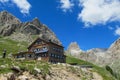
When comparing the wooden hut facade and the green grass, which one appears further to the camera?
the wooden hut facade

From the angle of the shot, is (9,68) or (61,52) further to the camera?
(61,52)

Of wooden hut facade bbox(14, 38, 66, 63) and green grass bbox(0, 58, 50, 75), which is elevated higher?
wooden hut facade bbox(14, 38, 66, 63)

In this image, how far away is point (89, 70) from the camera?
113 metres

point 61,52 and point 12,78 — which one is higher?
point 61,52

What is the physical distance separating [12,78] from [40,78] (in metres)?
9.91

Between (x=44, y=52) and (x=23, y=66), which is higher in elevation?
(x=44, y=52)

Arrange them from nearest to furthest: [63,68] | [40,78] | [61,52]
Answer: [40,78]
[63,68]
[61,52]

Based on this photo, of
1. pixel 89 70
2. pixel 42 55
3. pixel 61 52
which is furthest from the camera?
pixel 61 52

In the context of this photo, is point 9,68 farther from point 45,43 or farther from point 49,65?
point 45,43

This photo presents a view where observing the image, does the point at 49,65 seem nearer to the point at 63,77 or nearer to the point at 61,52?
the point at 63,77

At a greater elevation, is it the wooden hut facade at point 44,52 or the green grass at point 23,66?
the wooden hut facade at point 44,52

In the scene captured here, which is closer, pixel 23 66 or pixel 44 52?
pixel 23 66

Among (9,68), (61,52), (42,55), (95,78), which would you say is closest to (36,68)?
(9,68)

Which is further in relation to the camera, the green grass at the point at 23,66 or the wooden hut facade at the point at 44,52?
the wooden hut facade at the point at 44,52
